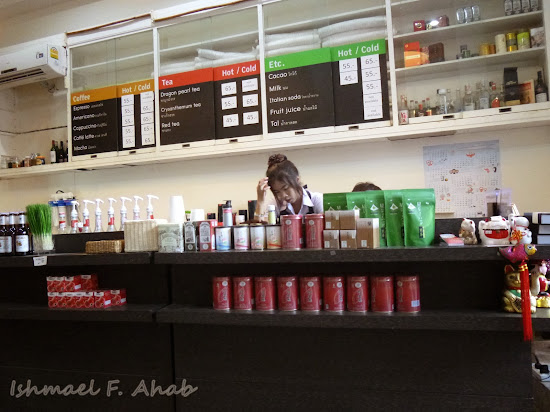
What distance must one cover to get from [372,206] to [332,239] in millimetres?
226

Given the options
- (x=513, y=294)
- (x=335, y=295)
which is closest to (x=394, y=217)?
(x=335, y=295)

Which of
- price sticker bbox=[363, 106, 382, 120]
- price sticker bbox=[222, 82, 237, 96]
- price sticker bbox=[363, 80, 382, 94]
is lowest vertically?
price sticker bbox=[363, 106, 382, 120]

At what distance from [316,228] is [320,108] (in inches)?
70.0

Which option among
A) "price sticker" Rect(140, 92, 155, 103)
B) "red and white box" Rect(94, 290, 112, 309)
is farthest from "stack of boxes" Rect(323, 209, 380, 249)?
"price sticker" Rect(140, 92, 155, 103)

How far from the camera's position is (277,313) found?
64.1 inches

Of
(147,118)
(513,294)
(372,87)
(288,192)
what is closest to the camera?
(513,294)

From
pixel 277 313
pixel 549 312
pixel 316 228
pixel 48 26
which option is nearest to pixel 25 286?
pixel 277 313

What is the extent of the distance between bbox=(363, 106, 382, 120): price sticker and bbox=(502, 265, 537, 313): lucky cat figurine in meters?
1.81

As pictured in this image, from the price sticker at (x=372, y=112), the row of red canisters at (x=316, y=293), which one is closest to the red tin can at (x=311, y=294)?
the row of red canisters at (x=316, y=293)

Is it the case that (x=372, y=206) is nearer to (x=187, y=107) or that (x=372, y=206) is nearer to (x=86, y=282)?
(x=86, y=282)

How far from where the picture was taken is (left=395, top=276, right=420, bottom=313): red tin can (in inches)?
60.9

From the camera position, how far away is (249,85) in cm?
339

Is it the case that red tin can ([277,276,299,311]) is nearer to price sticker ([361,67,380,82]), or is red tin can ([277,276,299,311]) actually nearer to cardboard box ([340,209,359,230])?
cardboard box ([340,209,359,230])

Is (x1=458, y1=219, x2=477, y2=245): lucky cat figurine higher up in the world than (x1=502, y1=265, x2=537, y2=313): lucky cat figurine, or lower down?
higher up
